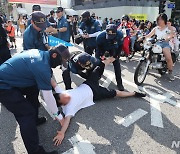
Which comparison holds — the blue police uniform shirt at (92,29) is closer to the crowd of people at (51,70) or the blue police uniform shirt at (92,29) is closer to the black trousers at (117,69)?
the crowd of people at (51,70)

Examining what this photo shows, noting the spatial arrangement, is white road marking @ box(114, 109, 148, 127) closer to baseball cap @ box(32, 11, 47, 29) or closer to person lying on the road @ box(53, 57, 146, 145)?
person lying on the road @ box(53, 57, 146, 145)

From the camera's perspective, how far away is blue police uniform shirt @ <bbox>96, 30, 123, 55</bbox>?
480 centimetres

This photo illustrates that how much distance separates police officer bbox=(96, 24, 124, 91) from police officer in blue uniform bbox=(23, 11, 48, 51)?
1.23 meters

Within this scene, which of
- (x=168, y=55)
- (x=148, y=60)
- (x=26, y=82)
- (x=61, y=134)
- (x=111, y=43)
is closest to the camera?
(x=26, y=82)

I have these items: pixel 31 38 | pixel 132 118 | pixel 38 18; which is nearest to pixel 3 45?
pixel 31 38

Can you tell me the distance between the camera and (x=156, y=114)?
4039 mm

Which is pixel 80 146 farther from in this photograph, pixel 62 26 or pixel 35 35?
pixel 62 26

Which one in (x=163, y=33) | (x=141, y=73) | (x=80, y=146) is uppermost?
(x=163, y=33)

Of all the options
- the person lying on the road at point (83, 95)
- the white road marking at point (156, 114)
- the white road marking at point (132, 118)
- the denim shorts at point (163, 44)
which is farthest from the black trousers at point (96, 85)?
the denim shorts at point (163, 44)

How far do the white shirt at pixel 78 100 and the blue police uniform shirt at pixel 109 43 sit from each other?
120 centimetres

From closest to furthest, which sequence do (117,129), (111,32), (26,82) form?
(26,82) → (117,129) → (111,32)

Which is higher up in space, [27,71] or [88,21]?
[88,21]

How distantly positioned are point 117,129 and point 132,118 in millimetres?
478

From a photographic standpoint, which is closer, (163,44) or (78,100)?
(78,100)
